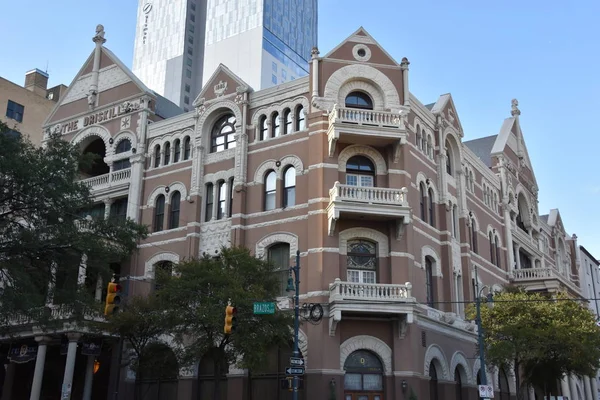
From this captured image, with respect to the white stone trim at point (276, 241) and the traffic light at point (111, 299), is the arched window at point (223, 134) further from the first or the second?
the traffic light at point (111, 299)

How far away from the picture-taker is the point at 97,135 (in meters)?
45.3

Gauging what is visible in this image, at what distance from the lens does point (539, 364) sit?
37406 millimetres

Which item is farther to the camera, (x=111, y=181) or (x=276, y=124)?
Result: (x=111, y=181)

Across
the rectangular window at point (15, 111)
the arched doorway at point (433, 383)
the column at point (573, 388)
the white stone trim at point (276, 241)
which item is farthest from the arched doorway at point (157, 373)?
the rectangular window at point (15, 111)

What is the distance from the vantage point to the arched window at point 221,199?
38.5 meters

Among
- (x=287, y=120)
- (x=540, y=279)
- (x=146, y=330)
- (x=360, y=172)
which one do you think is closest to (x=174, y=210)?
(x=287, y=120)

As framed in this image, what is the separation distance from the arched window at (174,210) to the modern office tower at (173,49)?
93212 mm

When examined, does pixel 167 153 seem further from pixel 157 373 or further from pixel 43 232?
pixel 43 232

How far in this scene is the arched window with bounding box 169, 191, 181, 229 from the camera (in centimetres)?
4050

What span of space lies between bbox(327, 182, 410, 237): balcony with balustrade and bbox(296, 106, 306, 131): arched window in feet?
15.3

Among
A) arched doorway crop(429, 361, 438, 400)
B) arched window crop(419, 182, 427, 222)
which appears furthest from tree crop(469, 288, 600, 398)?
arched window crop(419, 182, 427, 222)

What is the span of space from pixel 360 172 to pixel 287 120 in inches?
196

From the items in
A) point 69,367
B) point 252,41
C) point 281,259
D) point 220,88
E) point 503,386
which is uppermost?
point 252,41

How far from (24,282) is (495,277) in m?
31.9
